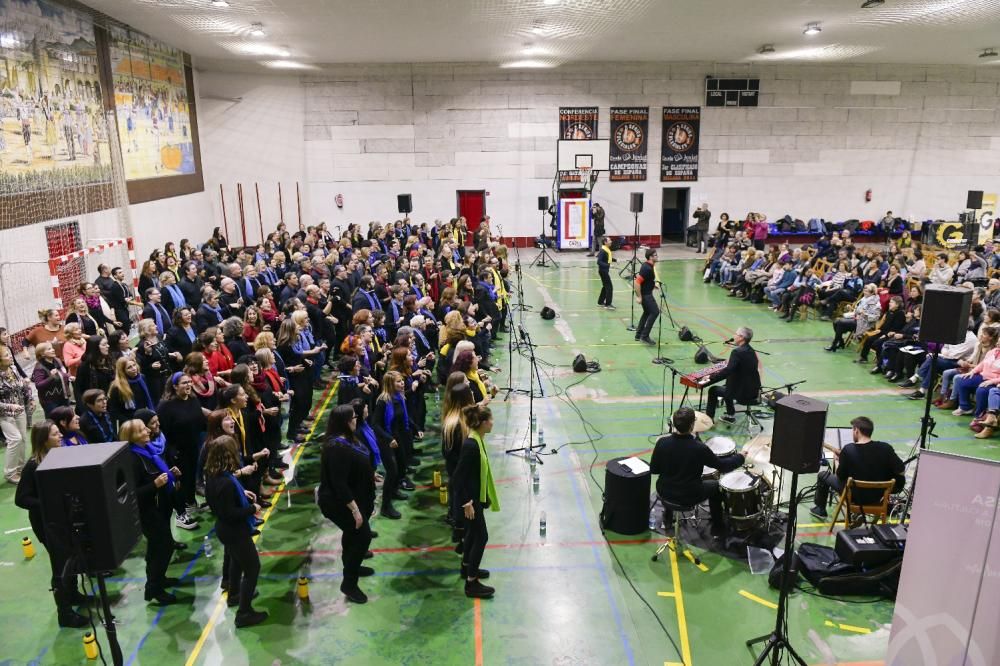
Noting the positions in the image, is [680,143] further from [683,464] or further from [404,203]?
[683,464]

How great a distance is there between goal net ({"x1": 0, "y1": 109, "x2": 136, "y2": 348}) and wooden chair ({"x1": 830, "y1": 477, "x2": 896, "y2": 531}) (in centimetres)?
1208

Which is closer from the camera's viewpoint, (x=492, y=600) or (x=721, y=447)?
(x=492, y=600)

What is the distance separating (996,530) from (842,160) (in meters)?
26.6

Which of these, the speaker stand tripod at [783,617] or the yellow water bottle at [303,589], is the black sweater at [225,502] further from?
the speaker stand tripod at [783,617]

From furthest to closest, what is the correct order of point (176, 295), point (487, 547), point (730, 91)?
point (730, 91)
point (176, 295)
point (487, 547)

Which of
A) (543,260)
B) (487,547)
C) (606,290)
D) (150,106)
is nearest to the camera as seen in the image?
A: (487,547)

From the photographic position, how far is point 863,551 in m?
5.89

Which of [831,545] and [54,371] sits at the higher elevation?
[54,371]

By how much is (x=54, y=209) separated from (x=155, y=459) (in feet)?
36.9

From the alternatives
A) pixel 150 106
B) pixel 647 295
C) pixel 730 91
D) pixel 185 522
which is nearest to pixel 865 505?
pixel 185 522

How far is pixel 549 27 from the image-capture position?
18375mm

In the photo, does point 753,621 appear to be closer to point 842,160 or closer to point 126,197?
point 126,197

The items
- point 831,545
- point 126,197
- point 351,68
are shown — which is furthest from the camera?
point 351,68

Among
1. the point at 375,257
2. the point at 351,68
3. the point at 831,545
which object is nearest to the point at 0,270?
the point at 375,257
